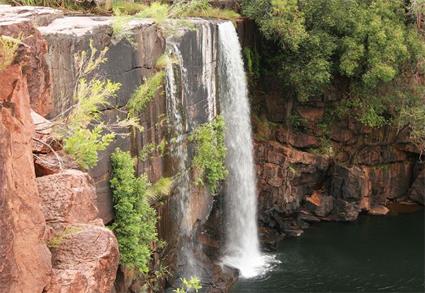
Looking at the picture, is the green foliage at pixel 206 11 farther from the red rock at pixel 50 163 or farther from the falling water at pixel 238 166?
the red rock at pixel 50 163

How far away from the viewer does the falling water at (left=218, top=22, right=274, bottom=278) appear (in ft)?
52.2

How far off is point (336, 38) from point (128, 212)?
914cm

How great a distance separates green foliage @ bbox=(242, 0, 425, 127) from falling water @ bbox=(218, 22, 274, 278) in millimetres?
1456

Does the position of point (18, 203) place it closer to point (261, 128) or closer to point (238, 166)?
point (238, 166)

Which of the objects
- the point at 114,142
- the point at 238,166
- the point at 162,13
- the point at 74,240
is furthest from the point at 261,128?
the point at 74,240

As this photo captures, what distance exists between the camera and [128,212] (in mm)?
10680

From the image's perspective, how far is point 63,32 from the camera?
30.2 feet

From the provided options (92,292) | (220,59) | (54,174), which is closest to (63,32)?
(54,174)

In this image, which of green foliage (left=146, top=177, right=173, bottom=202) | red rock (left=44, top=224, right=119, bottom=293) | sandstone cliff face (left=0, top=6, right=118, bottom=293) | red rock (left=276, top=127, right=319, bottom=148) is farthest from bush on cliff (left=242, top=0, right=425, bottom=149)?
red rock (left=44, top=224, right=119, bottom=293)

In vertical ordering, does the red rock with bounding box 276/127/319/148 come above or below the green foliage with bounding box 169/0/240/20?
below

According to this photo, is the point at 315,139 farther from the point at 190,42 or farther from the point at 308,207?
the point at 190,42

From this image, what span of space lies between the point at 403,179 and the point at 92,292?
56.6ft

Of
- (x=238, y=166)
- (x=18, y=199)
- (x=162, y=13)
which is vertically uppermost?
(x=162, y=13)

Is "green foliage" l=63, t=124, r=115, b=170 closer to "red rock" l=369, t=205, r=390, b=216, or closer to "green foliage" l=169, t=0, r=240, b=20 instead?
"green foliage" l=169, t=0, r=240, b=20
